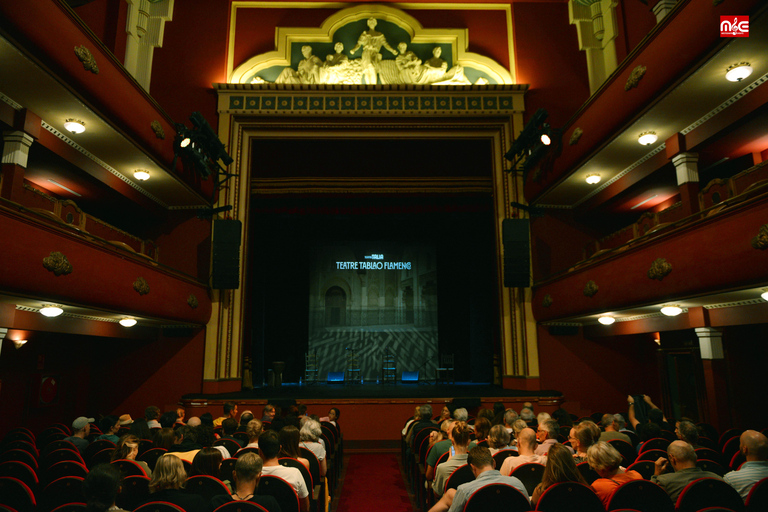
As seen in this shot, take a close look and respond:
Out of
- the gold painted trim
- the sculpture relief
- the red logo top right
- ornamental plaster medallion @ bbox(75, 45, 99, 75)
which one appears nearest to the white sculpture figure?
the sculpture relief

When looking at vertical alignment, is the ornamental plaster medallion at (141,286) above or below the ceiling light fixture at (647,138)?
below

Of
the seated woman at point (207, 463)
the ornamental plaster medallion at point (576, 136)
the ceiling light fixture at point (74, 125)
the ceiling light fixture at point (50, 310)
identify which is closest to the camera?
the seated woman at point (207, 463)

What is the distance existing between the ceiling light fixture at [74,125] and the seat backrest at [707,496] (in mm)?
8926

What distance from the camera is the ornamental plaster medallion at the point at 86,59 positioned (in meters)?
7.12

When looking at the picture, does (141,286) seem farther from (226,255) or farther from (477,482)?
(477,482)

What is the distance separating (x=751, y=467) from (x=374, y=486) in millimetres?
4664

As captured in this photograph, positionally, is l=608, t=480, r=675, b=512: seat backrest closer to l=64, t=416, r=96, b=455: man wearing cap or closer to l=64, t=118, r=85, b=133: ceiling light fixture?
l=64, t=416, r=96, b=455: man wearing cap

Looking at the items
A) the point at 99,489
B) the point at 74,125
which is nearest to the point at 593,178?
the point at 74,125

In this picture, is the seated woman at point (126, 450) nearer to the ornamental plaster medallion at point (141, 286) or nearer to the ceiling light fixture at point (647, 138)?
the ornamental plaster medallion at point (141, 286)

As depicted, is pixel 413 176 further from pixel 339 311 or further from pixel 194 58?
pixel 194 58

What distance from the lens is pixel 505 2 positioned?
41.9ft

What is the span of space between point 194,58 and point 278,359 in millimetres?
8491

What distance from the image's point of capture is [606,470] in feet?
10.8

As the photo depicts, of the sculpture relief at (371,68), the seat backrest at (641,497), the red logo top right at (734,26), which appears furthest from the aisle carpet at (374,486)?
the sculpture relief at (371,68)
